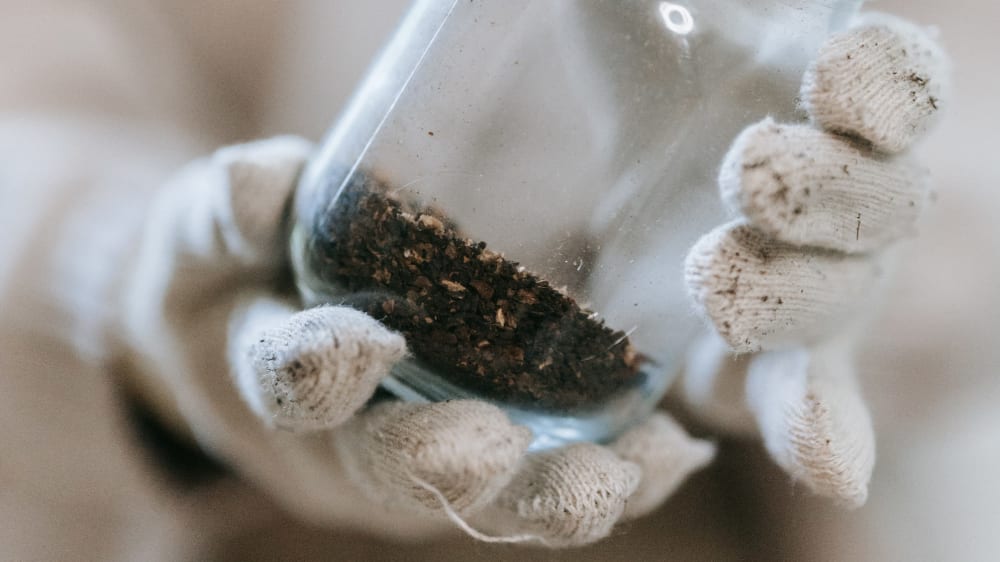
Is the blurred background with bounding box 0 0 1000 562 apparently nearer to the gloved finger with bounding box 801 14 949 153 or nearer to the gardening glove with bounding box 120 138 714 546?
the gardening glove with bounding box 120 138 714 546

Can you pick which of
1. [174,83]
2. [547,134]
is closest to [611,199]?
[547,134]

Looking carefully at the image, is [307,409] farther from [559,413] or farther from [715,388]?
[715,388]

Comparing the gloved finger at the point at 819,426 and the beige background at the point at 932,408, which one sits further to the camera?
the beige background at the point at 932,408

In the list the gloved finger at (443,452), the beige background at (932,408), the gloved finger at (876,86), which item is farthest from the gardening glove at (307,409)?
the gloved finger at (876,86)

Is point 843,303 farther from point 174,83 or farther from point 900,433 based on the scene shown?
point 174,83

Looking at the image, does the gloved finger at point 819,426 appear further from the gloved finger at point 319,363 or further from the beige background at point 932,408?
the gloved finger at point 319,363

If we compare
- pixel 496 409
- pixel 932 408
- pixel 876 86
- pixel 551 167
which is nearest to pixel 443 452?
pixel 496 409

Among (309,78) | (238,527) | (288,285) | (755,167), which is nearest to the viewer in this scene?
(755,167)
